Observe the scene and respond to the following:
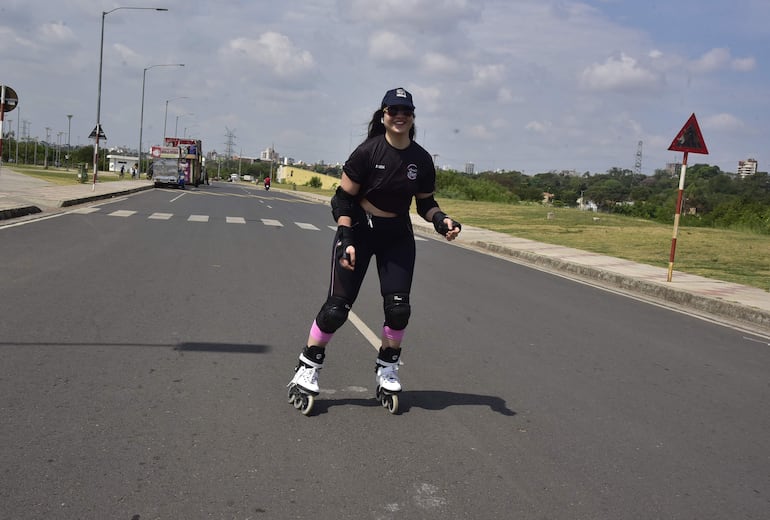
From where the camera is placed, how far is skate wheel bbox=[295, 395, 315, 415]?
4.88 m

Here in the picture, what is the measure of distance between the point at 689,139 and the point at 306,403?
1101cm

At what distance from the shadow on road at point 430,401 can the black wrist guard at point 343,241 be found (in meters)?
1.01

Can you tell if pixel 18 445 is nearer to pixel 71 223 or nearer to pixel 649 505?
pixel 649 505

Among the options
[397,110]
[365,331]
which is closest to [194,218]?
[365,331]

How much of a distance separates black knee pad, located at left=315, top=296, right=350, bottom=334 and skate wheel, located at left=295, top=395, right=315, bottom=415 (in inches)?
16.7

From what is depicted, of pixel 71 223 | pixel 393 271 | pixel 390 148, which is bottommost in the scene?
pixel 71 223

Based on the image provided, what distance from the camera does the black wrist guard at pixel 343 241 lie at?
4742 millimetres

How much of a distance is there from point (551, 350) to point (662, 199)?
68.7 metres

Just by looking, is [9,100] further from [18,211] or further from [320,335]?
[320,335]

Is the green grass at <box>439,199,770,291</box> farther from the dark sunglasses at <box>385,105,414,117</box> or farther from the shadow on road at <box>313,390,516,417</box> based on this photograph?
the dark sunglasses at <box>385,105,414,117</box>

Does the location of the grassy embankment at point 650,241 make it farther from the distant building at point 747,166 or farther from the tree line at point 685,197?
the distant building at point 747,166

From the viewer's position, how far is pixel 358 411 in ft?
16.7

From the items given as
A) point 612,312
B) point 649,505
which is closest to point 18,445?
point 649,505

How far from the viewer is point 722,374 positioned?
7.16m
